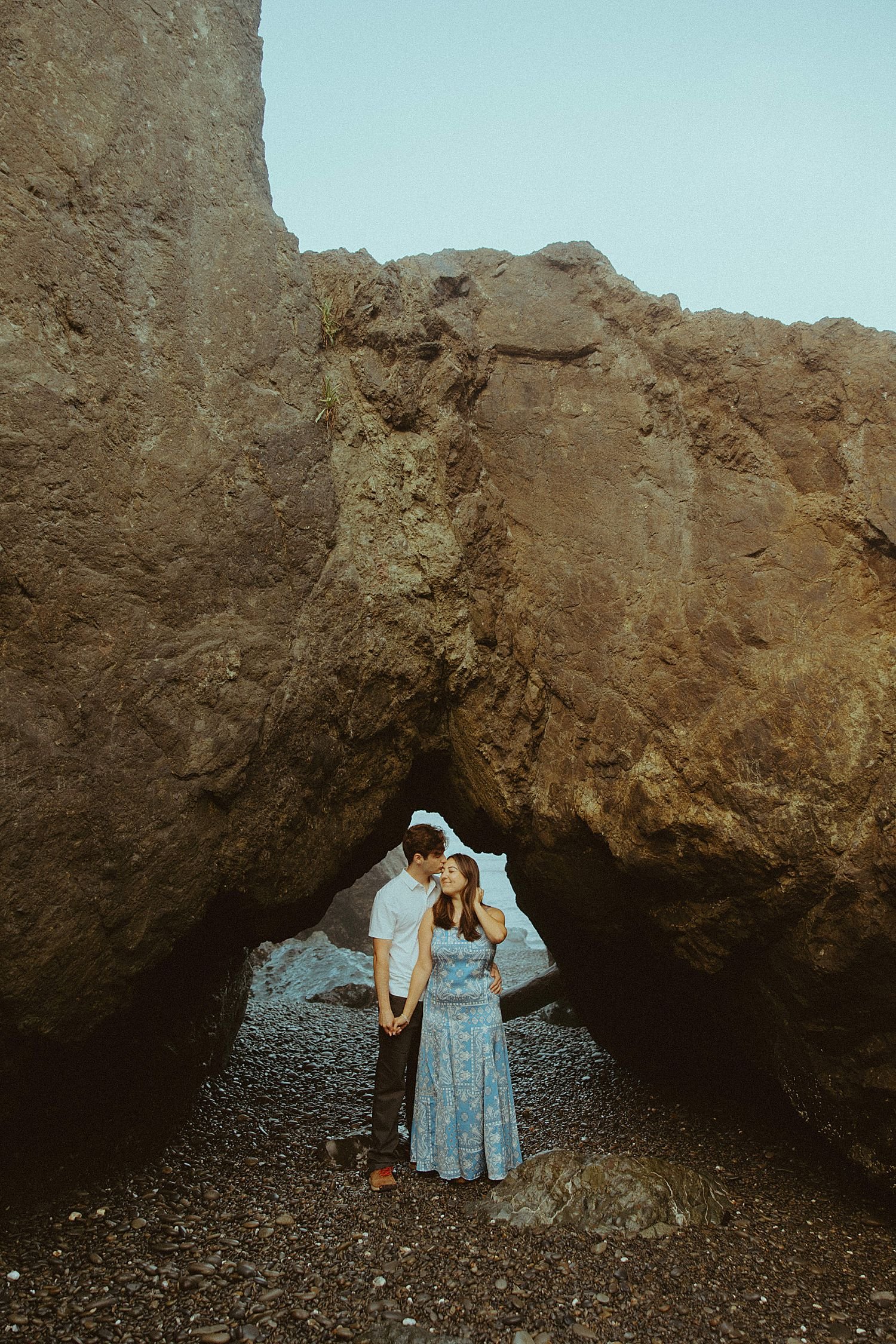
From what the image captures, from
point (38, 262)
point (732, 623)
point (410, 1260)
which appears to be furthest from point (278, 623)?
point (410, 1260)

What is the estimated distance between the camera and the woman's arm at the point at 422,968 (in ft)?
15.7

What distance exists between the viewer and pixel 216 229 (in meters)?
4.80

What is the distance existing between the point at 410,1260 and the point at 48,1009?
1998 mm

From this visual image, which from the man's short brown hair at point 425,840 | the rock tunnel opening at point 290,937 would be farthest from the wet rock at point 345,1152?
the man's short brown hair at point 425,840

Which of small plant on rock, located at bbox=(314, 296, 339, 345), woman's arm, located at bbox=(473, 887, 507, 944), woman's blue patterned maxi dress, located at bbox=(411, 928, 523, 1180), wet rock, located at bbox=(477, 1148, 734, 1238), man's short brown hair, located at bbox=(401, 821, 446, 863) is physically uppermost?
small plant on rock, located at bbox=(314, 296, 339, 345)

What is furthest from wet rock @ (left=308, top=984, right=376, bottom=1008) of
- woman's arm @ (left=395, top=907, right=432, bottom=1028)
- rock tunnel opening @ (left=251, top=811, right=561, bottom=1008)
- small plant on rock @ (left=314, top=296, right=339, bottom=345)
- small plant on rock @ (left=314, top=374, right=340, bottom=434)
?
small plant on rock @ (left=314, top=296, right=339, bottom=345)

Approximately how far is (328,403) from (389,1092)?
12.7 feet

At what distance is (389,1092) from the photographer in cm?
482

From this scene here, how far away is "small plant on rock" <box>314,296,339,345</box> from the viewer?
5215 mm

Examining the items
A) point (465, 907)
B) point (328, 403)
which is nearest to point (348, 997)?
point (465, 907)

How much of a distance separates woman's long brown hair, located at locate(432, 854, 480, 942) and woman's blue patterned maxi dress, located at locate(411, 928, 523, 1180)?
4 centimetres

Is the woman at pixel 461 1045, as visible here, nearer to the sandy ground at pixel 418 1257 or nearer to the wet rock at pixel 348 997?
the sandy ground at pixel 418 1257

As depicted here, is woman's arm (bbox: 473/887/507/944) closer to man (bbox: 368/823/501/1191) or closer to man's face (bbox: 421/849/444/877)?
man (bbox: 368/823/501/1191)

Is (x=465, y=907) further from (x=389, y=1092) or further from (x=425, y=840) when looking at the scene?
(x=389, y=1092)
